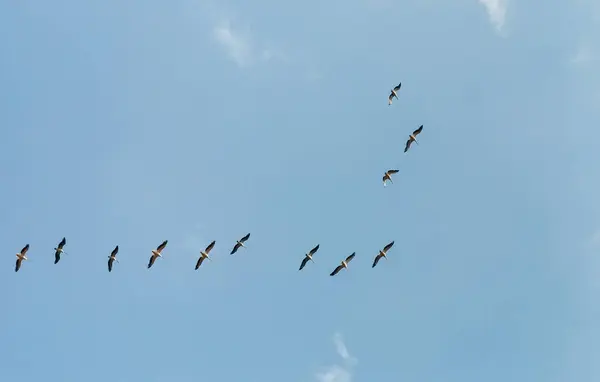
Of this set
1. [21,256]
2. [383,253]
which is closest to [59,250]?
[21,256]

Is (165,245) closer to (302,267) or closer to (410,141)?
(302,267)

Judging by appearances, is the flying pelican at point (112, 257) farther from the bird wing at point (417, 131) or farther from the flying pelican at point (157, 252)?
the bird wing at point (417, 131)

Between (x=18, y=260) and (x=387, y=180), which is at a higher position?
(x=387, y=180)

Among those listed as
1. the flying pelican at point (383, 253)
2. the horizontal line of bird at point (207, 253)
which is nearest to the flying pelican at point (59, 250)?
the horizontal line of bird at point (207, 253)

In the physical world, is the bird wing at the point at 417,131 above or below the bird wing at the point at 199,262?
above

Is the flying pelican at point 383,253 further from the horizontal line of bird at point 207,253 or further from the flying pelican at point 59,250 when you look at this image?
the flying pelican at point 59,250

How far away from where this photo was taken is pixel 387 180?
126000 millimetres

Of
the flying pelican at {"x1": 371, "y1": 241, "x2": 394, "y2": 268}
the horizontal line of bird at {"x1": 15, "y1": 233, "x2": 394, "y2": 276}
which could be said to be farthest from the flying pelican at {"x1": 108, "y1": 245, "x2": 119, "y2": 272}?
the flying pelican at {"x1": 371, "y1": 241, "x2": 394, "y2": 268}

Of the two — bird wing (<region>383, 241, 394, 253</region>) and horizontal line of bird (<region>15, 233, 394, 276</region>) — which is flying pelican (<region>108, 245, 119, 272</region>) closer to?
horizontal line of bird (<region>15, 233, 394, 276</region>)

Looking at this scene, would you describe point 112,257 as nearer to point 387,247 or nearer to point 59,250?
point 59,250

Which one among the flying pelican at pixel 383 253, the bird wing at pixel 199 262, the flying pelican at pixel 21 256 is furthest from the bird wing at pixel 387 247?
the flying pelican at pixel 21 256

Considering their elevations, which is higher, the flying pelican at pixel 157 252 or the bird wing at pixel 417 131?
the bird wing at pixel 417 131

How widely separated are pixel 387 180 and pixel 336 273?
57.5 feet

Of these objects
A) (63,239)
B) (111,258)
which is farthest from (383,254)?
(63,239)
